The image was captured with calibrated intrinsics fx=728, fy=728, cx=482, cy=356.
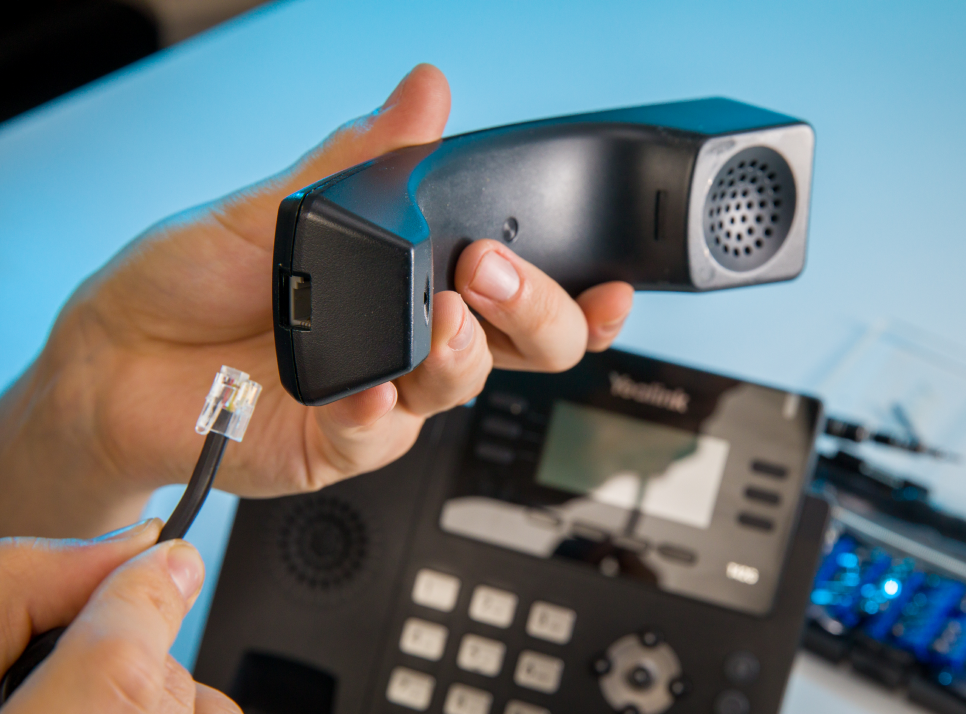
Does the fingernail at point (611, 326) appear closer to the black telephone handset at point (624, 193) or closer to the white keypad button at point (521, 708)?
the black telephone handset at point (624, 193)

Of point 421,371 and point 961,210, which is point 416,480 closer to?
point 421,371

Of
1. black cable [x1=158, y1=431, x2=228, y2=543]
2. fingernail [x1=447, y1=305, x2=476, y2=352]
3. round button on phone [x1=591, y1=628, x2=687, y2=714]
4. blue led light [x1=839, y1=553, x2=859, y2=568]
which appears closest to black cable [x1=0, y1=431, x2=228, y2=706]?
black cable [x1=158, y1=431, x2=228, y2=543]

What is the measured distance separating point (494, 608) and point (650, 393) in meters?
0.20

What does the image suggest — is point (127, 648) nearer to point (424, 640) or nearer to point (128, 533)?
point (128, 533)

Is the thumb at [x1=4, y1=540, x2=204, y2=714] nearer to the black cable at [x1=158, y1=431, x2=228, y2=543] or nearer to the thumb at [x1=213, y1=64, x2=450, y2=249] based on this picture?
the black cable at [x1=158, y1=431, x2=228, y2=543]

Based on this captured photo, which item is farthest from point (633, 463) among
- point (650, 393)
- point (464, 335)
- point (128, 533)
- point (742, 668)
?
point (128, 533)

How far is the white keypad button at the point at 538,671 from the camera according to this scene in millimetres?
536

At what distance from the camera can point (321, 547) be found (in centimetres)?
56

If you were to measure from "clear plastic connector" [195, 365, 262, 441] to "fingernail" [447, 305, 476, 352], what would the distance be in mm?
91

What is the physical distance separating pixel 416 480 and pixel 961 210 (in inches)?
19.3

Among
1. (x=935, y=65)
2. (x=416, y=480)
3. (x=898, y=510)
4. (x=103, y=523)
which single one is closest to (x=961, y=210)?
(x=935, y=65)

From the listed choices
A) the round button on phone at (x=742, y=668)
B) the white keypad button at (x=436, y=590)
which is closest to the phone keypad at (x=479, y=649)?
the white keypad button at (x=436, y=590)

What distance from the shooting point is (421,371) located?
1.20 feet

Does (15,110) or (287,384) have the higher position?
(15,110)
